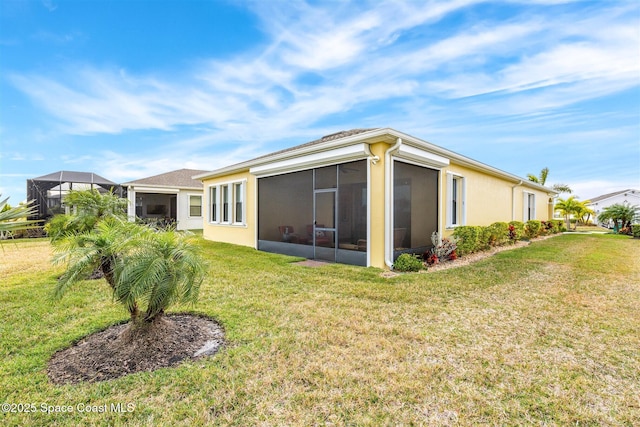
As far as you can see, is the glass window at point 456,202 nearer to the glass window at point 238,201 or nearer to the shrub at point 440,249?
the shrub at point 440,249

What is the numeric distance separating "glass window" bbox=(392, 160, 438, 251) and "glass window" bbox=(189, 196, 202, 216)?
56.1ft

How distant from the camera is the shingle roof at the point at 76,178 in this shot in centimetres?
1748

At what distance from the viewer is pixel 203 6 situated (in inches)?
347

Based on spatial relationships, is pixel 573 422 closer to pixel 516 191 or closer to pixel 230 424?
pixel 230 424

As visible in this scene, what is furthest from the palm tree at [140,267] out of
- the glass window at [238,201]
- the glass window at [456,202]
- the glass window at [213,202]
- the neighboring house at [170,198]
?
the neighboring house at [170,198]

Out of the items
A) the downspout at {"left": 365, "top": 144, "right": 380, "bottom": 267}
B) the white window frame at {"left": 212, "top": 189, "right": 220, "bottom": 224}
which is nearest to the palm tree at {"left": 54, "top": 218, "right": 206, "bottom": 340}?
the downspout at {"left": 365, "top": 144, "right": 380, "bottom": 267}

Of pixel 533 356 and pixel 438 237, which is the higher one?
pixel 438 237

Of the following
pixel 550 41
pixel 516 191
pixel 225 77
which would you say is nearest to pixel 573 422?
pixel 550 41

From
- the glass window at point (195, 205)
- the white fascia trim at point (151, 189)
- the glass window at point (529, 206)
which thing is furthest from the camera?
the glass window at point (195, 205)

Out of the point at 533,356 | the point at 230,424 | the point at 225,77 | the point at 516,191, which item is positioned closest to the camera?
the point at 230,424

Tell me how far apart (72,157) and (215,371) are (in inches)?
792

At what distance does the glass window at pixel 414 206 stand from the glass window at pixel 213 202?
9.46 meters

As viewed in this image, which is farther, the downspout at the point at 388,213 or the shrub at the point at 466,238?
the shrub at the point at 466,238

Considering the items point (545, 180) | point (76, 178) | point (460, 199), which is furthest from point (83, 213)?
point (545, 180)
